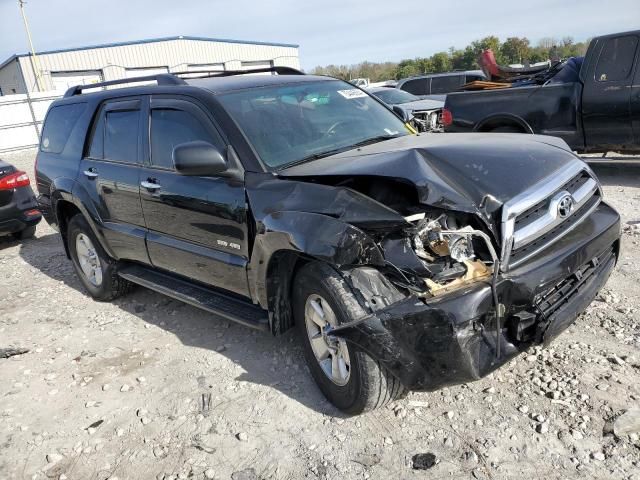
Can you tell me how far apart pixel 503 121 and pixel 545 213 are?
5.41 metres

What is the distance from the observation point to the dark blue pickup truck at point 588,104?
7191 mm

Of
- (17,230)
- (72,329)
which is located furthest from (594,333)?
(17,230)

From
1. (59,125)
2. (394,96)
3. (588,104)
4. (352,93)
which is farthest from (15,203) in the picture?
(394,96)

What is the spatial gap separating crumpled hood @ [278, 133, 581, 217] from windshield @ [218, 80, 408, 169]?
0.76 feet

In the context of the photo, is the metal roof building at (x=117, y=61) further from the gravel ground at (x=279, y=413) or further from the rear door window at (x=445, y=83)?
the gravel ground at (x=279, y=413)

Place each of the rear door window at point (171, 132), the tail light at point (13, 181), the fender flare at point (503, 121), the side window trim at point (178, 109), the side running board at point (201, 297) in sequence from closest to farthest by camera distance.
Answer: the side running board at point (201, 297) → the side window trim at point (178, 109) → the rear door window at point (171, 132) → the tail light at point (13, 181) → the fender flare at point (503, 121)

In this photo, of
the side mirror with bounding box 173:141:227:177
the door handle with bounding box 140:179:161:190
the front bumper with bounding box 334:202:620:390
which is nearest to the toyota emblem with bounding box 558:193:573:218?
the front bumper with bounding box 334:202:620:390

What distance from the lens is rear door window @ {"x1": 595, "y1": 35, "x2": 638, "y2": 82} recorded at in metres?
7.23

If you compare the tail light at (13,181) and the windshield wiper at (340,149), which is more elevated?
the windshield wiper at (340,149)

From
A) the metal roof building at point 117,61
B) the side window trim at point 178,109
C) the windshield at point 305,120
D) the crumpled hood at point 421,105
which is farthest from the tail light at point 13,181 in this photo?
the metal roof building at point 117,61

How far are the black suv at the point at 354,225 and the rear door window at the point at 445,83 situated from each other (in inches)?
488

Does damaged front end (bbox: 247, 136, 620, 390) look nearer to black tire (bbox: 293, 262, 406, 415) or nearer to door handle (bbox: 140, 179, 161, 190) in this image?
black tire (bbox: 293, 262, 406, 415)

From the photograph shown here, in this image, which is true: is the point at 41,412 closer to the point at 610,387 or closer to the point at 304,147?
the point at 304,147

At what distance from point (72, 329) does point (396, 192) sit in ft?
11.1
